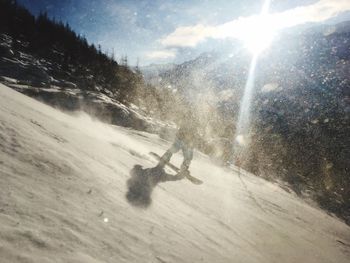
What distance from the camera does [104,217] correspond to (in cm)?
307

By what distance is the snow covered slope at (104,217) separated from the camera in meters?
2.36

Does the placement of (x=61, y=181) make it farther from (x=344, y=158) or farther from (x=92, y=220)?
(x=344, y=158)

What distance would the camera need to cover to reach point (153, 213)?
12.8ft

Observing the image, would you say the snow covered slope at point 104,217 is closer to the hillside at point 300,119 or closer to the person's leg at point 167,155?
the person's leg at point 167,155

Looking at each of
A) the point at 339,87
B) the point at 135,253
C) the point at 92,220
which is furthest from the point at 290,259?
the point at 339,87

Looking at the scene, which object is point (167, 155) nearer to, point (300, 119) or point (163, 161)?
point (163, 161)

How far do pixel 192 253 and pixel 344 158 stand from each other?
79.7 metres

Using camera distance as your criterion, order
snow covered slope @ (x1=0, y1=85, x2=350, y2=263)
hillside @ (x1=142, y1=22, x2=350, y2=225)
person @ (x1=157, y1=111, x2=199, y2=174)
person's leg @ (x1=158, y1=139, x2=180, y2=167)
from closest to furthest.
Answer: snow covered slope @ (x1=0, y1=85, x2=350, y2=263) < person's leg @ (x1=158, y1=139, x2=180, y2=167) < person @ (x1=157, y1=111, x2=199, y2=174) < hillside @ (x1=142, y1=22, x2=350, y2=225)

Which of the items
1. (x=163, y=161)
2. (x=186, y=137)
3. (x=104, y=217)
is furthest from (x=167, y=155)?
(x=104, y=217)

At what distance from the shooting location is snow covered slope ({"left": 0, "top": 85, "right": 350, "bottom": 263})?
2.36 m

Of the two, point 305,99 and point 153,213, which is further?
point 305,99

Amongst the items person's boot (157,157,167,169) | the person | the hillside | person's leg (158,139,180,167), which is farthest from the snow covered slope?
the hillside

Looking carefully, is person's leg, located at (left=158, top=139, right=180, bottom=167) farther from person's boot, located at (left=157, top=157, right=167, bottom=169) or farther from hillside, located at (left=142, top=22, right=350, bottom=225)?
hillside, located at (left=142, top=22, right=350, bottom=225)

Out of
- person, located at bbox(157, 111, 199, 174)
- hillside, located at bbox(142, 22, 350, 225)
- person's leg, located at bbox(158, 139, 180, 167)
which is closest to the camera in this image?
person's leg, located at bbox(158, 139, 180, 167)
